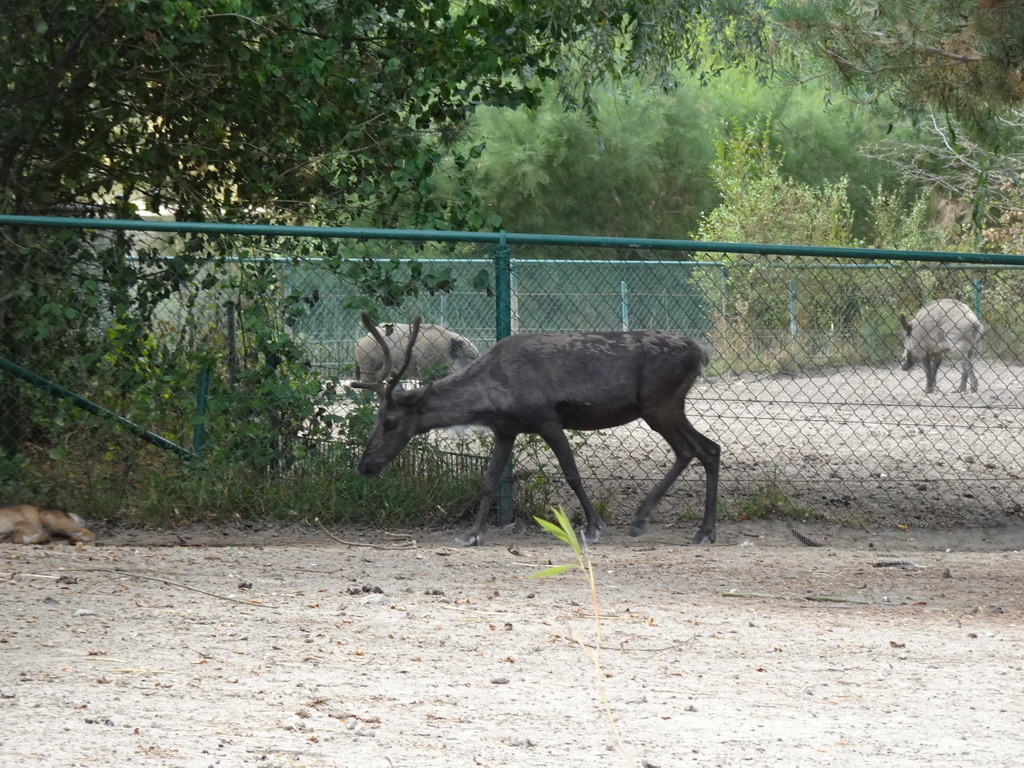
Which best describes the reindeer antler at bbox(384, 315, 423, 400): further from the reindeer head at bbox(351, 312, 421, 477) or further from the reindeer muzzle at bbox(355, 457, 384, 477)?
the reindeer muzzle at bbox(355, 457, 384, 477)

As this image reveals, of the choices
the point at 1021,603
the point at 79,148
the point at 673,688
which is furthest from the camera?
the point at 79,148

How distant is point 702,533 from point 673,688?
3.24 metres

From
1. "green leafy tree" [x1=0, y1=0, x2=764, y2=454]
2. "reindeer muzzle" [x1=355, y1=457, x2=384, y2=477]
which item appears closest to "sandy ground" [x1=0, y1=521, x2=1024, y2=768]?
"reindeer muzzle" [x1=355, y1=457, x2=384, y2=477]

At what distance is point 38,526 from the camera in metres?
6.75

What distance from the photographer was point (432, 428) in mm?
7418

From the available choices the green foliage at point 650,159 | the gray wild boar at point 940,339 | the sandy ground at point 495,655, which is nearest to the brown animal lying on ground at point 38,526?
the sandy ground at point 495,655

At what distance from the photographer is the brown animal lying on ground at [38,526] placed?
663 centimetres

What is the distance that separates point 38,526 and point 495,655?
3.31m

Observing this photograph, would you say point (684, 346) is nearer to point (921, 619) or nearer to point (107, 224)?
point (921, 619)

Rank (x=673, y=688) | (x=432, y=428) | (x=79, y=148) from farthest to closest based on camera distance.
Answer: (x=79, y=148), (x=432, y=428), (x=673, y=688)

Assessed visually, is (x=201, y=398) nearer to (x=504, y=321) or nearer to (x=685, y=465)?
(x=504, y=321)

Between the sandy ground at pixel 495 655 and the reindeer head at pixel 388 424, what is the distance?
49 cm

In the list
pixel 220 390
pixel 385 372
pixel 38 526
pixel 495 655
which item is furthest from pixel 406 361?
pixel 495 655

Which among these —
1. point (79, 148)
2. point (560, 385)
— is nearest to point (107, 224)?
point (79, 148)
